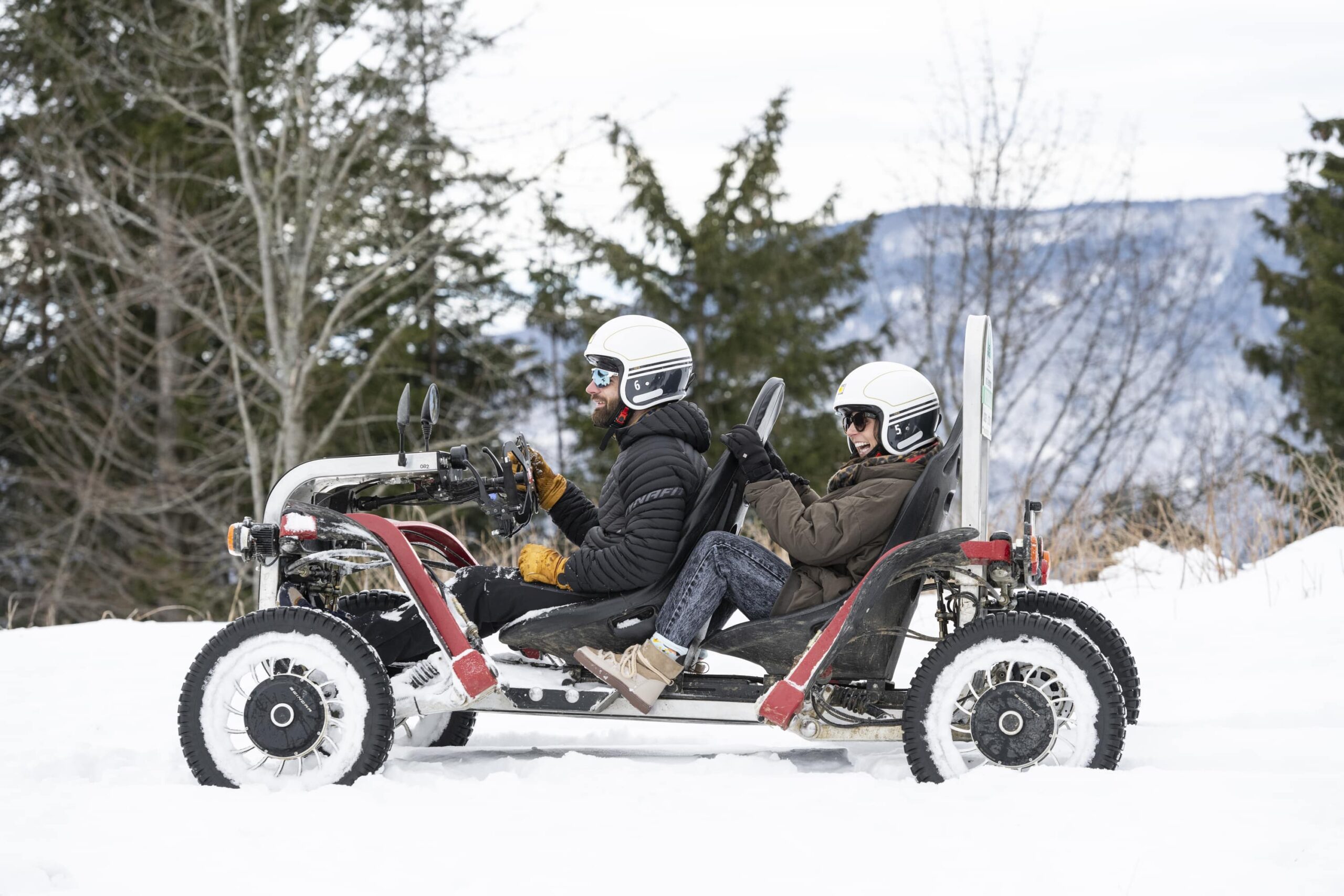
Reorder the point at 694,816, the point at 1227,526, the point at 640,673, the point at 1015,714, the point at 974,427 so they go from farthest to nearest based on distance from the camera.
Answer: the point at 1227,526 < the point at 640,673 < the point at 974,427 < the point at 1015,714 < the point at 694,816

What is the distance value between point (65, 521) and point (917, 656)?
1668 centimetres

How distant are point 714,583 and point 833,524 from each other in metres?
0.47

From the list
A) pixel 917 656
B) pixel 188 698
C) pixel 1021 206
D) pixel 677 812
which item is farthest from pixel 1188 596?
pixel 1021 206

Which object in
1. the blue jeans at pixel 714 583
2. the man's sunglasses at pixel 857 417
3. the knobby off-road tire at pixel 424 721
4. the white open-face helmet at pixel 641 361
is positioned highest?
the white open-face helmet at pixel 641 361

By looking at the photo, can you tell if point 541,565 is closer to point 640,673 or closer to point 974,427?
point 640,673

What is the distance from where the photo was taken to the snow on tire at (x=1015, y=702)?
4129 millimetres

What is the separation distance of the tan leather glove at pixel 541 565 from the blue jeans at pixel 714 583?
0.42m

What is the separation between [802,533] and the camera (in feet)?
14.3

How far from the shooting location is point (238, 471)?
58.1ft

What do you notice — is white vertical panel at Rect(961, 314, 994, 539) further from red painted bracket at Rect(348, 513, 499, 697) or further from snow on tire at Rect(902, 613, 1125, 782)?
red painted bracket at Rect(348, 513, 499, 697)

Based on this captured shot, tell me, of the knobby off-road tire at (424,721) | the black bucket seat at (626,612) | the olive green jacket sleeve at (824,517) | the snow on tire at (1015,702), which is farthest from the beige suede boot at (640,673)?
the knobby off-road tire at (424,721)

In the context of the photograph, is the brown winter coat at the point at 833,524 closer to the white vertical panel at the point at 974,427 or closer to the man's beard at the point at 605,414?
the white vertical panel at the point at 974,427

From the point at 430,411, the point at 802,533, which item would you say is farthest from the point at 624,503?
the point at 430,411

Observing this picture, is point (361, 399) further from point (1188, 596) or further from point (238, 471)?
point (1188, 596)
